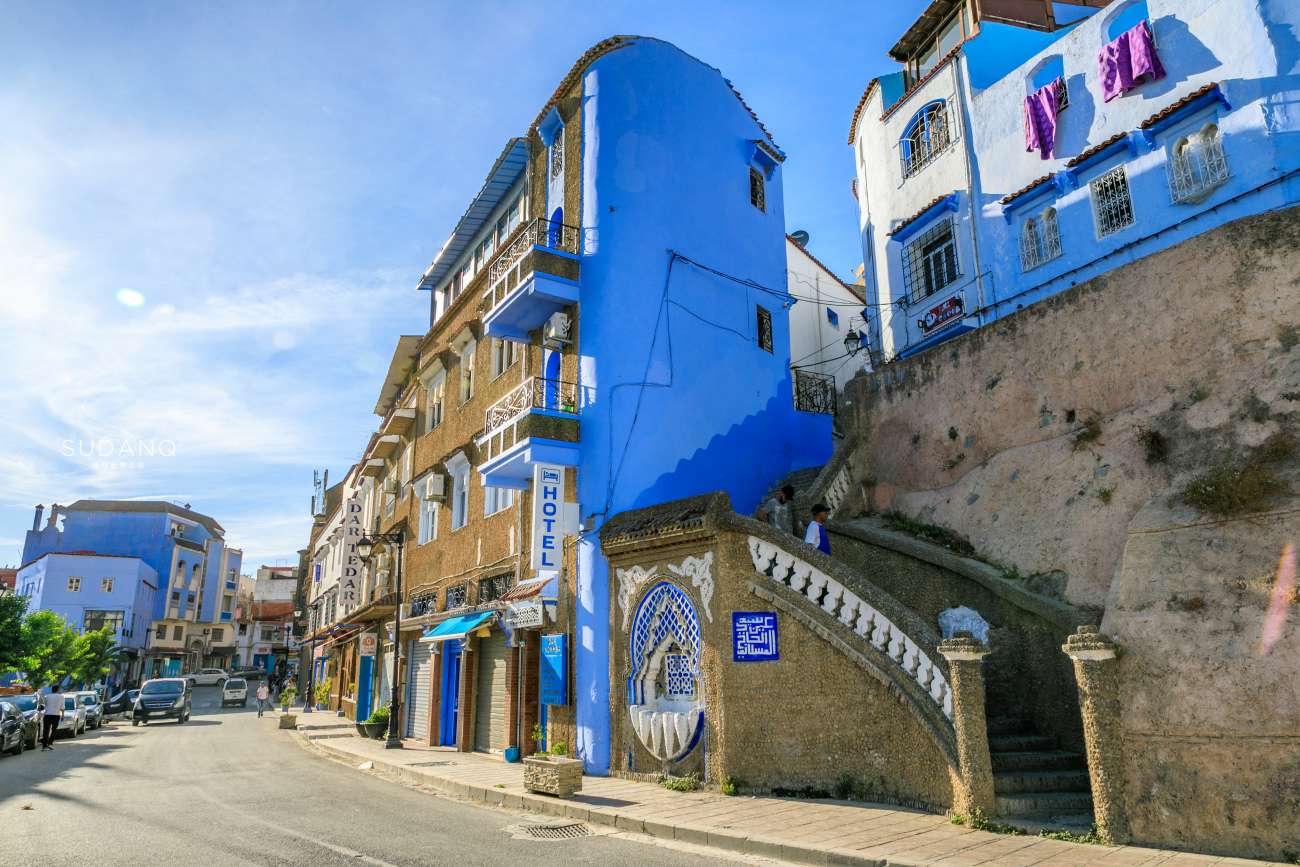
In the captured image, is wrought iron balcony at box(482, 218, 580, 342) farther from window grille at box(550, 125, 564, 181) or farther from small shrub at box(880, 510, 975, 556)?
small shrub at box(880, 510, 975, 556)

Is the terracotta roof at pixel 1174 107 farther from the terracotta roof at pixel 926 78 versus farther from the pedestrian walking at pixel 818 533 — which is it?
the pedestrian walking at pixel 818 533

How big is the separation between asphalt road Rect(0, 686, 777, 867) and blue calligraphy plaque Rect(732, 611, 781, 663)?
3.03 meters

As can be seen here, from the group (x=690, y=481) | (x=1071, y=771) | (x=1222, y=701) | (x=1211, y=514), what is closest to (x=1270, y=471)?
(x=1211, y=514)

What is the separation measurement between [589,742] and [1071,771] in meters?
7.94

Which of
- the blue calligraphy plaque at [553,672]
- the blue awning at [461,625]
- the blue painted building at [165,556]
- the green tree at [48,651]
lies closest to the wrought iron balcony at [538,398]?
the blue awning at [461,625]

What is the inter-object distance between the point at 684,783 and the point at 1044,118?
663 inches

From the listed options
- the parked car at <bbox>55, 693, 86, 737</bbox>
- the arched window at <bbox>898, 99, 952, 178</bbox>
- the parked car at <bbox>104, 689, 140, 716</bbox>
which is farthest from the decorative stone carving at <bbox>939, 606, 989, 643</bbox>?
the parked car at <bbox>104, 689, 140, 716</bbox>

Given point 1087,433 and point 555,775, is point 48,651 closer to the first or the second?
point 555,775

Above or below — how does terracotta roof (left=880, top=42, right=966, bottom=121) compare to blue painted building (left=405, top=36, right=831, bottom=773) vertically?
above

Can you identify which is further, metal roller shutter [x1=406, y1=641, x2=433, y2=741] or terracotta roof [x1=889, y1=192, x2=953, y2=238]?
metal roller shutter [x1=406, y1=641, x2=433, y2=741]

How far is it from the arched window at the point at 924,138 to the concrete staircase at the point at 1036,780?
16.9 m

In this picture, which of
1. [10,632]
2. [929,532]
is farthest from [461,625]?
[10,632]

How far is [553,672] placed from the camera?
1555 cm

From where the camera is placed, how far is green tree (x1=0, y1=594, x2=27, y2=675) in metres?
31.7
